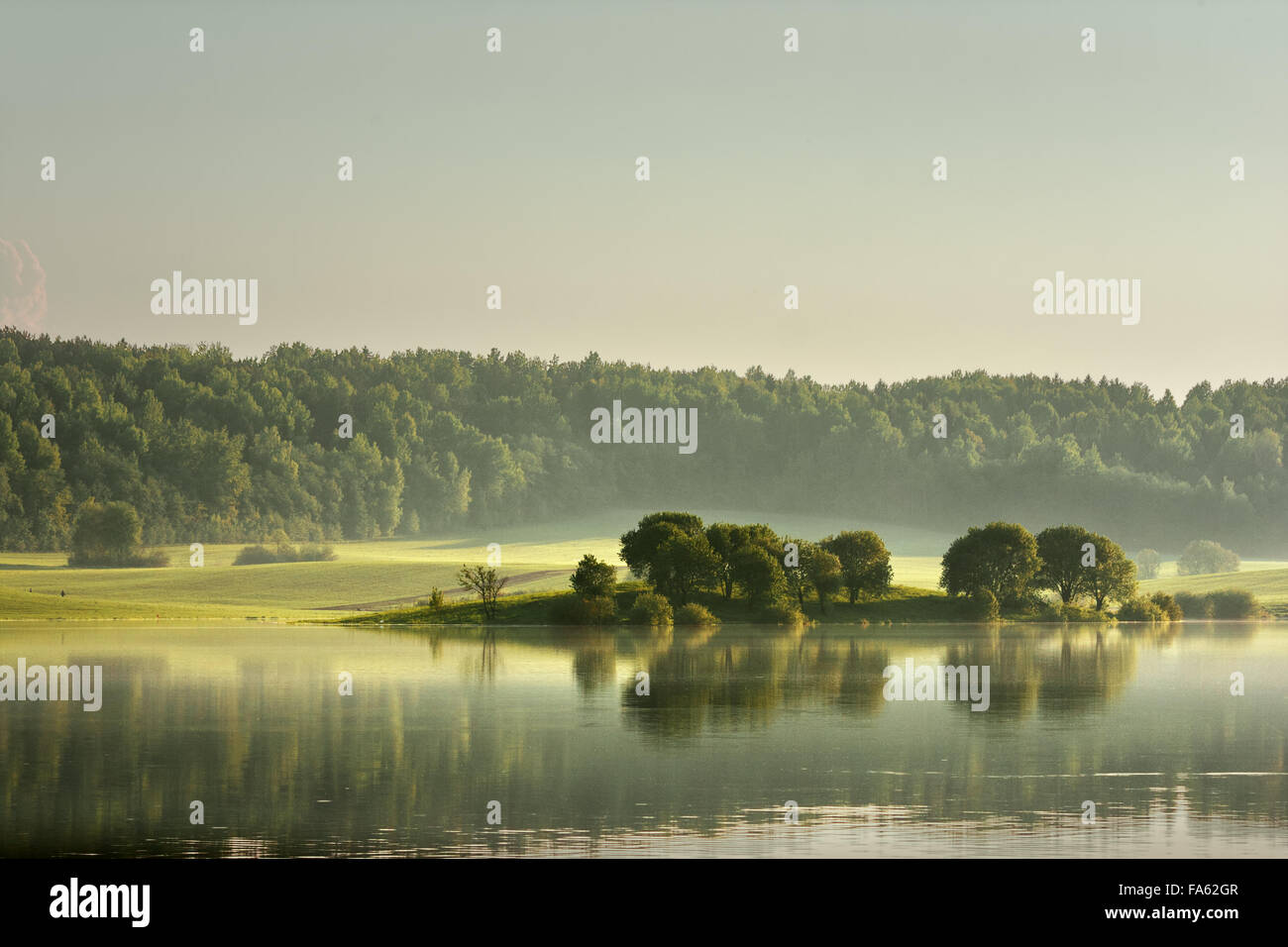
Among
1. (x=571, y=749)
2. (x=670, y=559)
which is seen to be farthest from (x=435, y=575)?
(x=571, y=749)

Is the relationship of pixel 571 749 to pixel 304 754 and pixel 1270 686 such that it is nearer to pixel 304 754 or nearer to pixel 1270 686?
pixel 304 754

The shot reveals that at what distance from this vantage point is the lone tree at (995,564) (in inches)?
3861

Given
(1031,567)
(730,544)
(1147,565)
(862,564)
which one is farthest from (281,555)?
(1147,565)

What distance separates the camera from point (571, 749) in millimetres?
30438

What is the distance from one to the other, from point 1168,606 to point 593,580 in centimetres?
4663

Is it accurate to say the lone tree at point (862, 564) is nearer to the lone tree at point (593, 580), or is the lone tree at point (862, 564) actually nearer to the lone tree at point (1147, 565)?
the lone tree at point (593, 580)

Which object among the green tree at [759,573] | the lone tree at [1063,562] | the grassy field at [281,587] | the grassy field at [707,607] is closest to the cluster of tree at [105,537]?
the grassy field at [281,587]

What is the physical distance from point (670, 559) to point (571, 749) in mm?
59841

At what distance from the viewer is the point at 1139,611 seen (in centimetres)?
10512

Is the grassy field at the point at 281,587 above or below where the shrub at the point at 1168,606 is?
above

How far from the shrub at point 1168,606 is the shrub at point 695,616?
126 ft

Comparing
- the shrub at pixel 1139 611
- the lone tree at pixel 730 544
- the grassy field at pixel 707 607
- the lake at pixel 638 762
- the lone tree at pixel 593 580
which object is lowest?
the shrub at pixel 1139 611
